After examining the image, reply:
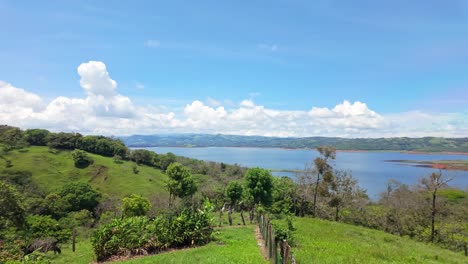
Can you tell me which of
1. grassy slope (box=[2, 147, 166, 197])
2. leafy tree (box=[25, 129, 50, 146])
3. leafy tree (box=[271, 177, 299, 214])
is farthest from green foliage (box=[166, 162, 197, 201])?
leafy tree (box=[25, 129, 50, 146])

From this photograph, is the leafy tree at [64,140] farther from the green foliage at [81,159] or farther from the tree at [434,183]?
the tree at [434,183]

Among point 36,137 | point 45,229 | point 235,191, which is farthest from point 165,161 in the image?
point 235,191

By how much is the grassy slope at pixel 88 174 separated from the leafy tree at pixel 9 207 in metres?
42.5

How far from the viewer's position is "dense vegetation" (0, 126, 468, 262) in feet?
54.1

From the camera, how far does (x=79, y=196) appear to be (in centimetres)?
6322

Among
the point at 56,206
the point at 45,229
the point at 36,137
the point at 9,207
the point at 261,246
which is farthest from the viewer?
the point at 36,137

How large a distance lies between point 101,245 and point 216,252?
5.92 metres

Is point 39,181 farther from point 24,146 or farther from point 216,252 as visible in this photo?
point 216,252

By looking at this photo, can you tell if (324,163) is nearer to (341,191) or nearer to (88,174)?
(341,191)

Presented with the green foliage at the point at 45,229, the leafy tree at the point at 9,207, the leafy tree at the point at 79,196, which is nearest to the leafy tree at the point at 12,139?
the leafy tree at the point at 79,196

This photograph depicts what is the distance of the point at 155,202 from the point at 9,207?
31.5 m

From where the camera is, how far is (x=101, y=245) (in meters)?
14.9

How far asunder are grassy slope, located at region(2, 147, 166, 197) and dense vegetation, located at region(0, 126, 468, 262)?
26 cm

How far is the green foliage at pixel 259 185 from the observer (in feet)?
98.2
